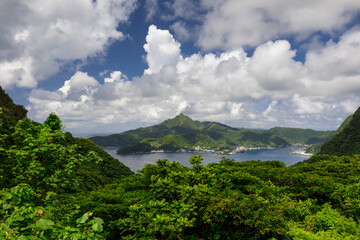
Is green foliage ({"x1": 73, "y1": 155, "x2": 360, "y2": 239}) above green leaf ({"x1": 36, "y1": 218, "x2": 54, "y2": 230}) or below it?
below

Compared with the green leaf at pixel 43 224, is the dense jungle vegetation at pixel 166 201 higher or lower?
lower

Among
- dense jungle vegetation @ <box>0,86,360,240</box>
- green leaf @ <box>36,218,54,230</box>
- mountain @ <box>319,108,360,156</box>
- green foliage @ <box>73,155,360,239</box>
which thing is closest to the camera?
green leaf @ <box>36,218,54,230</box>

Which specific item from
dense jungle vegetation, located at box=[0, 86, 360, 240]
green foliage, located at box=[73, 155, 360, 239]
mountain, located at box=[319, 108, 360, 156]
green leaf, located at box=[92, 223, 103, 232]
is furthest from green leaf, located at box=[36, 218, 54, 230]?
mountain, located at box=[319, 108, 360, 156]

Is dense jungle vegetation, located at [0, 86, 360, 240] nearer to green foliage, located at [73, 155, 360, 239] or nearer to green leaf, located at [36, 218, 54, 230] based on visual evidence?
green foliage, located at [73, 155, 360, 239]

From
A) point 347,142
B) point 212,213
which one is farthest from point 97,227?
point 347,142

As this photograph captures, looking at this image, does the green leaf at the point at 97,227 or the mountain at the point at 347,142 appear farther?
the mountain at the point at 347,142

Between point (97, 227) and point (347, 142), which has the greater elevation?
point (97, 227)

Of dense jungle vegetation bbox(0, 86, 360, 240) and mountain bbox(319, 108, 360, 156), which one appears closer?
dense jungle vegetation bbox(0, 86, 360, 240)

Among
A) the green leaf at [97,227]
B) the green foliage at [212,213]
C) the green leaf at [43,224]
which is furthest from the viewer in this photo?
the green foliage at [212,213]

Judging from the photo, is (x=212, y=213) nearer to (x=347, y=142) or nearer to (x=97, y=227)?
(x=97, y=227)

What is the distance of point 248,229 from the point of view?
9555 millimetres

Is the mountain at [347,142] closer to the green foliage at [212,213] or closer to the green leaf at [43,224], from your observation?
the green foliage at [212,213]

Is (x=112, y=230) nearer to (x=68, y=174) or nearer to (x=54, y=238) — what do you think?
(x=68, y=174)

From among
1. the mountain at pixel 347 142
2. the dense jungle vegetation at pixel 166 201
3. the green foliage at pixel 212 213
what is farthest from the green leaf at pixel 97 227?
the mountain at pixel 347 142
